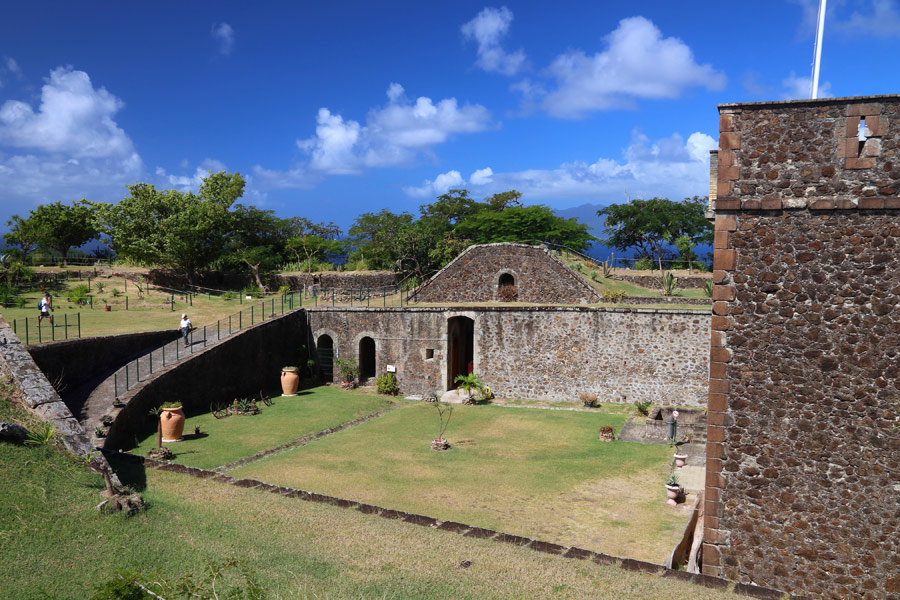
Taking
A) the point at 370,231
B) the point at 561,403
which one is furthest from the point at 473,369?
the point at 370,231

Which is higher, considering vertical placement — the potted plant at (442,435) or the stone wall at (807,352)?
the stone wall at (807,352)

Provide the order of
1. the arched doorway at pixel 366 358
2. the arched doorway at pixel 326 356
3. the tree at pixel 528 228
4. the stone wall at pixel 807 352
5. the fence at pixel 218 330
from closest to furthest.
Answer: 1. the stone wall at pixel 807 352
2. the fence at pixel 218 330
3. the arched doorway at pixel 366 358
4. the arched doorway at pixel 326 356
5. the tree at pixel 528 228

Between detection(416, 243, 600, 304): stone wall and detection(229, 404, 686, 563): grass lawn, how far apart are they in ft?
23.4

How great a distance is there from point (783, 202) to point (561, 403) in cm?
1318

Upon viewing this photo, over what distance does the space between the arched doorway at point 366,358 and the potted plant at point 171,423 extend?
8739mm

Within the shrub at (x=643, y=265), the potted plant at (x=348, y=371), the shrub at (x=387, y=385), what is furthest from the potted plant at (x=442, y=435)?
the shrub at (x=643, y=265)

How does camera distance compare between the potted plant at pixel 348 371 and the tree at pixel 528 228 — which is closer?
the potted plant at pixel 348 371

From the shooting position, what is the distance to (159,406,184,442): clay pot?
46.0 ft

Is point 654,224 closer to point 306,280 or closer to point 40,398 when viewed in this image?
point 306,280

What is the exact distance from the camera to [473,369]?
2086cm

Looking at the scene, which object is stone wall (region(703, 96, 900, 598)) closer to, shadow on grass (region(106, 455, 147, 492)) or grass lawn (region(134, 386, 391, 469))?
shadow on grass (region(106, 455, 147, 492))

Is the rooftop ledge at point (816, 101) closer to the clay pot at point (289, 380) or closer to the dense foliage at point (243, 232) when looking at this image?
the clay pot at point (289, 380)

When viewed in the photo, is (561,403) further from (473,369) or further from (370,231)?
(370,231)

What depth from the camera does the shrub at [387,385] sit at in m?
21.4
